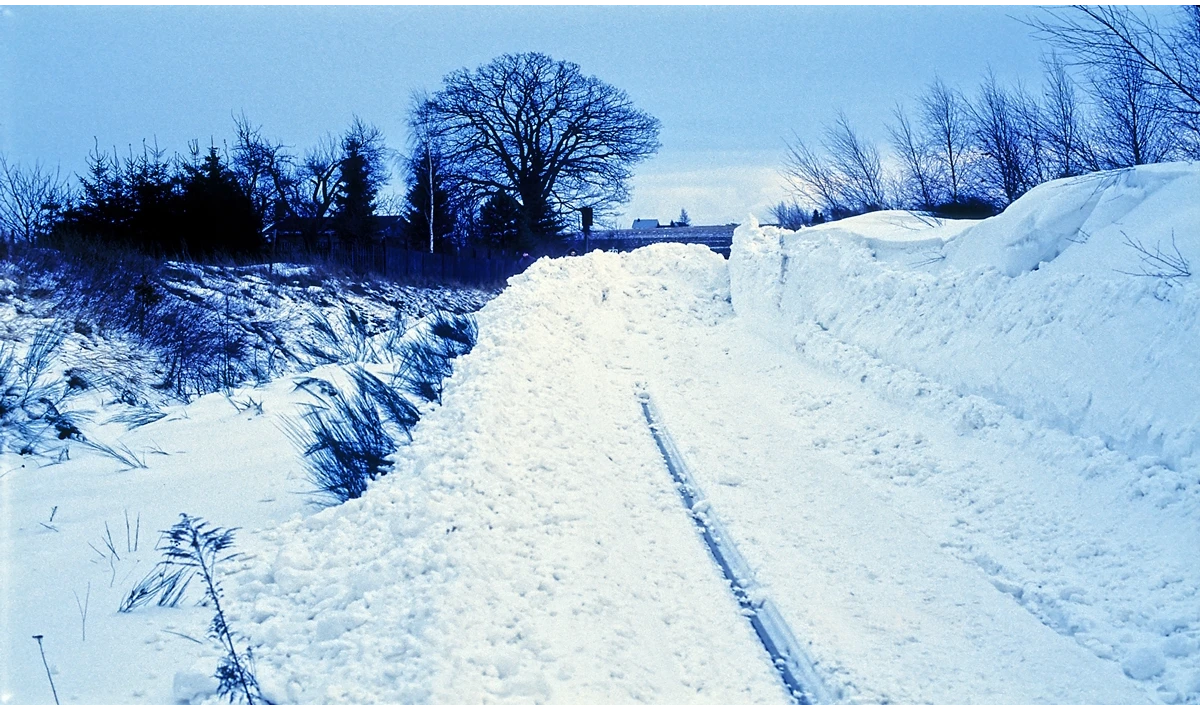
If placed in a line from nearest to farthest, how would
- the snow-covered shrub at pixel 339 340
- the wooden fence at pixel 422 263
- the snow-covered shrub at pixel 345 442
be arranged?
the snow-covered shrub at pixel 345 442 → the snow-covered shrub at pixel 339 340 → the wooden fence at pixel 422 263

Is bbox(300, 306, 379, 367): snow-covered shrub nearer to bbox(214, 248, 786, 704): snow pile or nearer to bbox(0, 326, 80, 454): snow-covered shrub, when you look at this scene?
bbox(0, 326, 80, 454): snow-covered shrub

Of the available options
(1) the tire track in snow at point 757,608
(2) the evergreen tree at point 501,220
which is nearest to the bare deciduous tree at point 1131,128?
(1) the tire track in snow at point 757,608

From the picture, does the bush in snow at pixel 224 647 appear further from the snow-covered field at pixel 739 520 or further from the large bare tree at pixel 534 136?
the large bare tree at pixel 534 136

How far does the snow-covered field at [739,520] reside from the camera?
11.8ft

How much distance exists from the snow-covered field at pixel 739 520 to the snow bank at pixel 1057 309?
0.03 meters

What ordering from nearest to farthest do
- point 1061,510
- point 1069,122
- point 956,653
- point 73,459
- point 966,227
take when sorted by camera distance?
point 956,653 < point 1061,510 < point 73,459 < point 966,227 < point 1069,122

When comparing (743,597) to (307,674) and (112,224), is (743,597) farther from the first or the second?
(112,224)

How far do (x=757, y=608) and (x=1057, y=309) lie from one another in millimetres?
4486

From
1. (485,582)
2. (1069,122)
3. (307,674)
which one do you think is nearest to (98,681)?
(307,674)

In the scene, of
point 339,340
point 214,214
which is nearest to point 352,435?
point 339,340

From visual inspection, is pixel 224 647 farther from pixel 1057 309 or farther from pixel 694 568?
pixel 1057 309

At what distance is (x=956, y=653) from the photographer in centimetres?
382

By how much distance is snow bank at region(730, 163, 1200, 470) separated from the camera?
5.54 metres

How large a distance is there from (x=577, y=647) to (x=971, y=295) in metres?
6.35
